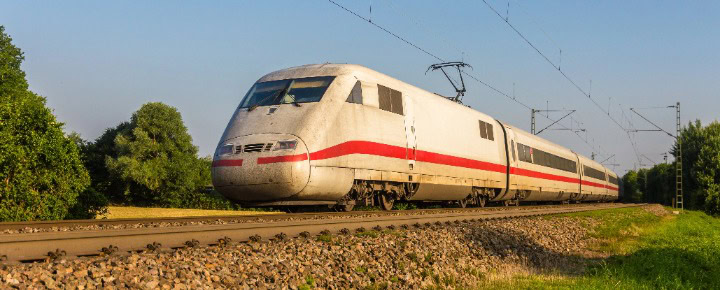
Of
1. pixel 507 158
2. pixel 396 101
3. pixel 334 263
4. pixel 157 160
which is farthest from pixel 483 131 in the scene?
pixel 157 160

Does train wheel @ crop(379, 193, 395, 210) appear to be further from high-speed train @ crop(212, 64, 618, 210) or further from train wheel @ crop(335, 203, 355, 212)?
train wheel @ crop(335, 203, 355, 212)

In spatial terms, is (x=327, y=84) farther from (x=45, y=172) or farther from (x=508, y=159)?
(x=508, y=159)

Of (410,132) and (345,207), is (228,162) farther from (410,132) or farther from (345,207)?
(410,132)

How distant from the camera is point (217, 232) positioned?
8828 millimetres

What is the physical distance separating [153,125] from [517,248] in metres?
54.8

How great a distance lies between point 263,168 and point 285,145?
683 mm

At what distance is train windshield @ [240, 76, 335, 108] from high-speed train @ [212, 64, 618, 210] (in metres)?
0.03

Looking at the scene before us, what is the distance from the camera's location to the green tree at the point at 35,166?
1650 cm

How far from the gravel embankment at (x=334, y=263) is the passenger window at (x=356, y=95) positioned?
4.29 metres

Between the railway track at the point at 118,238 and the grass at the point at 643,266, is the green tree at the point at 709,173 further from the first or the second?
the railway track at the point at 118,238

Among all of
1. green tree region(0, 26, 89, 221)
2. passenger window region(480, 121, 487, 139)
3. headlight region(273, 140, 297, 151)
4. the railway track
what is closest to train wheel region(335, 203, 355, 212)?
headlight region(273, 140, 297, 151)

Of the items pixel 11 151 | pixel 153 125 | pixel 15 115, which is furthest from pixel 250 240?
pixel 153 125

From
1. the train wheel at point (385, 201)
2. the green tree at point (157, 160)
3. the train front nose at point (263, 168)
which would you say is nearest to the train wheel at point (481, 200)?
the train wheel at point (385, 201)

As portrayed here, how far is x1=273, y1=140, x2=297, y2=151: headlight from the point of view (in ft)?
46.2
